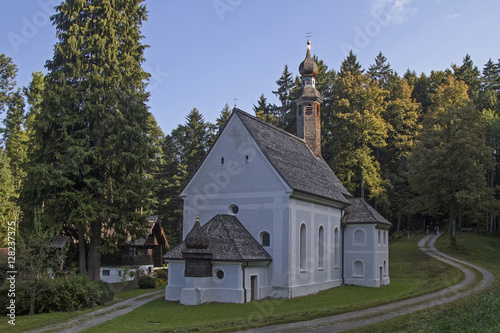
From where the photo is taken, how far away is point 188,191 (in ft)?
98.9

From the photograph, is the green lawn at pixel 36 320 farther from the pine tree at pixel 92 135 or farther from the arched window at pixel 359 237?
the arched window at pixel 359 237

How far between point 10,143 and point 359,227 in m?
34.4

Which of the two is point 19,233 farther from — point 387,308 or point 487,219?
point 487,219

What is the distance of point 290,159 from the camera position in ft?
101

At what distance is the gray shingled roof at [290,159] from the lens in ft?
90.5

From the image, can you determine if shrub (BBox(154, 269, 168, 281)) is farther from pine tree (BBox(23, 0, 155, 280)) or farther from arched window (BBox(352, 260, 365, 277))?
arched window (BBox(352, 260, 365, 277))

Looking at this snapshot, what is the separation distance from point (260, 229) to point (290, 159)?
608 centimetres

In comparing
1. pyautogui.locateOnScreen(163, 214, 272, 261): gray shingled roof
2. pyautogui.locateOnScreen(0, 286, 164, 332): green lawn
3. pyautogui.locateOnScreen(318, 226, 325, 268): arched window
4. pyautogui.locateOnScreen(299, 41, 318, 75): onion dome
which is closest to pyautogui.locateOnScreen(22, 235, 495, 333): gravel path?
pyautogui.locateOnScreen(0, 286, 164, 332): green lawn

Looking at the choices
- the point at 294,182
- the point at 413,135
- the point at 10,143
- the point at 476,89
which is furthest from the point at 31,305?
the point at 476,89

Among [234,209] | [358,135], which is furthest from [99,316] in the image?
[358,135]

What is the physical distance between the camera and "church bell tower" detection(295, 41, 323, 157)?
39.8 metres

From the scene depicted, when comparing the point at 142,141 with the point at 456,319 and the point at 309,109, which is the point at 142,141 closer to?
the point at 309,109

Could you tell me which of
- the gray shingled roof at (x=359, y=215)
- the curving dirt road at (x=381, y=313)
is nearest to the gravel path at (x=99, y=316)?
the curving dirt road at (x=381, y=313)

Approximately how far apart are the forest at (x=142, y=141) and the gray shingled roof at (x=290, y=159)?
25.0 feet
